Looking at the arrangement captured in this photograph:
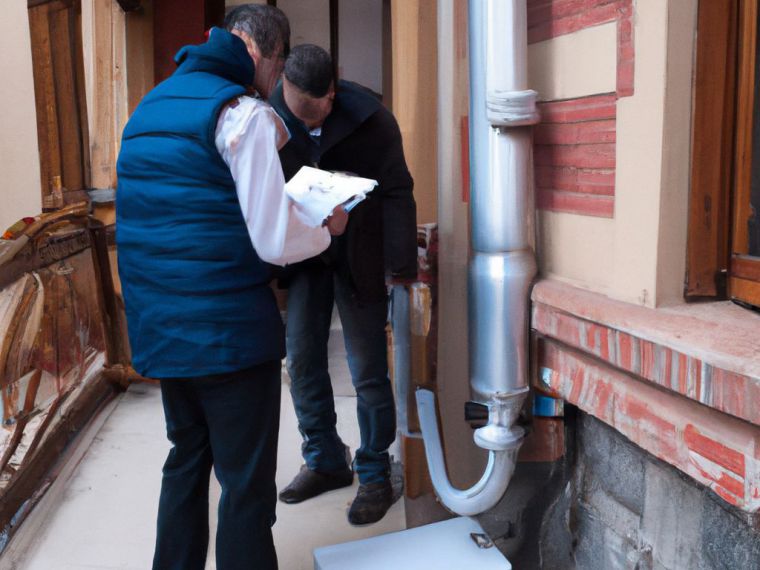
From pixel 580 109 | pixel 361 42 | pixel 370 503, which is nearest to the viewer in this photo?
pixel 580 109

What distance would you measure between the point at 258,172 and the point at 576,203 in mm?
855

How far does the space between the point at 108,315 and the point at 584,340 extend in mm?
3736

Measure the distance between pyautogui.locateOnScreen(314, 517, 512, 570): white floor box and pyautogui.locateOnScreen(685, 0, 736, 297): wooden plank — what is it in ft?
3.11

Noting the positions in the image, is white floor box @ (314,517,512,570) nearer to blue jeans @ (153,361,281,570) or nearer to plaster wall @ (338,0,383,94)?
blue jeans @ (153,361,281,570)

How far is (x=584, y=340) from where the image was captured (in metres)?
2.11

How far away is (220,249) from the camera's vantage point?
6.88 feet

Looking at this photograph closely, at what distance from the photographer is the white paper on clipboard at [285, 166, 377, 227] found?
205cm

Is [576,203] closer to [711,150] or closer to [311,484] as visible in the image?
[711,150]

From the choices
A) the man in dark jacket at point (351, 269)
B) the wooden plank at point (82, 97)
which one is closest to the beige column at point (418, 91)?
the man in dark jacket at point (351, 269)

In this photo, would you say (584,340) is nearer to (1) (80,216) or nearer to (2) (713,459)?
(2) (713,459)

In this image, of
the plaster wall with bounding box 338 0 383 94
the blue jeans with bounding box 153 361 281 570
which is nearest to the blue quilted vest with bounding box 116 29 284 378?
the blue jeans with bounding box 153 361 281 570

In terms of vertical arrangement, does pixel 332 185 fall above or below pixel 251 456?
above

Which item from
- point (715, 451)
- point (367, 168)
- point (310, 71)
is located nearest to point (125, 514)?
point (367, 168)

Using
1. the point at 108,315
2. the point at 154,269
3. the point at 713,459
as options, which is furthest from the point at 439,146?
the point at 108,315
